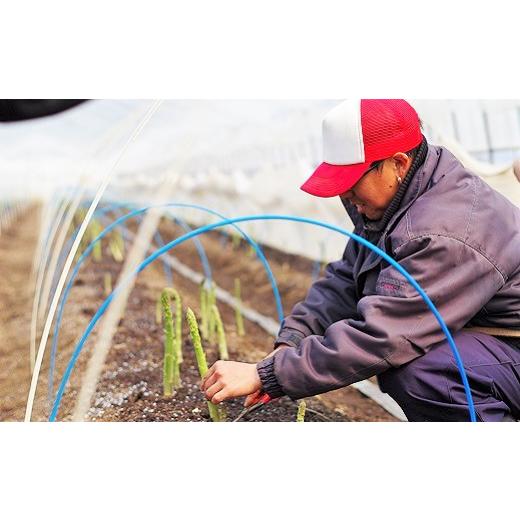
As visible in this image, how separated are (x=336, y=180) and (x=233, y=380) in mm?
463

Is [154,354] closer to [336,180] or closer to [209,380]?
[209,380]

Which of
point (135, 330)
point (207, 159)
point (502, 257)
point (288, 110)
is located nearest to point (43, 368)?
point (135, 330)

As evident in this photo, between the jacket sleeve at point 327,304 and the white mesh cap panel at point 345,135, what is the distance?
11.1 inches

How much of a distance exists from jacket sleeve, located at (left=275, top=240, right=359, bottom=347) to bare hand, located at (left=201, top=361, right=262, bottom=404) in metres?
0.20

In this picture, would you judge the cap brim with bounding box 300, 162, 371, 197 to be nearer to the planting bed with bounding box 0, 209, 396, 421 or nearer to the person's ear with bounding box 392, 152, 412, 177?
the person's ear with bounding box 392, 152, 412, 177

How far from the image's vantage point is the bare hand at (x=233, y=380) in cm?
137

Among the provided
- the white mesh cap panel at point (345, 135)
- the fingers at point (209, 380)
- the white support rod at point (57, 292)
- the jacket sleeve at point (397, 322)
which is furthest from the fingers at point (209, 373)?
the white mesh cap panel at point (345, 135)

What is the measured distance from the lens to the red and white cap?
1400mm

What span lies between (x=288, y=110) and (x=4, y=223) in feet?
10.4

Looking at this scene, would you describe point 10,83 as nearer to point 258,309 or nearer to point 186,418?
point 186,418

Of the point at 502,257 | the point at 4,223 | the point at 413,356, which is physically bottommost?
the point at 4,223

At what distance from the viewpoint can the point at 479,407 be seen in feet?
4.59

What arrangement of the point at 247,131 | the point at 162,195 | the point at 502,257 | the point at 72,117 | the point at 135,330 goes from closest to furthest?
1. the point at 502,257
2. the point at 135,330
3. the point at 72,117
4. the point at 162,195
5. the point at 247,131

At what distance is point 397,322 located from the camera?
133cm
